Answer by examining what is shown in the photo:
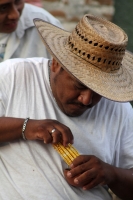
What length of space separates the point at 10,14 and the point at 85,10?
1.50 meters

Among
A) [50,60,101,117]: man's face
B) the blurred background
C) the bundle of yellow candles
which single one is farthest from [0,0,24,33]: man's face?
the bundle of yellow candles

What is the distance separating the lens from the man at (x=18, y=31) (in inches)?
178

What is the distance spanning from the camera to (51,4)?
19.1ft

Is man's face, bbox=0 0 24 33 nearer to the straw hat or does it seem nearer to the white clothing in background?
the white clothing in background

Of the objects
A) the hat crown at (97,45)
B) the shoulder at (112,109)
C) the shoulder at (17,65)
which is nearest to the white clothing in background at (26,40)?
the shoulder at (17,65)

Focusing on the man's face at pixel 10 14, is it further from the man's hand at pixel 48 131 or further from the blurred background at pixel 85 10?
the man's hand at pixel 48 131

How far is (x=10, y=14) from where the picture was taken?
453cm

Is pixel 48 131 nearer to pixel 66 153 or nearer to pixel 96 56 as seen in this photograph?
pixel 66 153

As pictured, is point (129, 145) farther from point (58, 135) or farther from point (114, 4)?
point (114, 4)

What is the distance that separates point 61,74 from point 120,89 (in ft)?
1.14

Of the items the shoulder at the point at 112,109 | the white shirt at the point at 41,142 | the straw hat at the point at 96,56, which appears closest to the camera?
the straw hat at the point at 96,56

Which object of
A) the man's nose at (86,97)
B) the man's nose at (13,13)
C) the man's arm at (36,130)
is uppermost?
the man's nose at (86,97)

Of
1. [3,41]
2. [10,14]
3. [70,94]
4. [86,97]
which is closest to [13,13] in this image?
[10,14]

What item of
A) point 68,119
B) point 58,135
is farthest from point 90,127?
point 58,135
